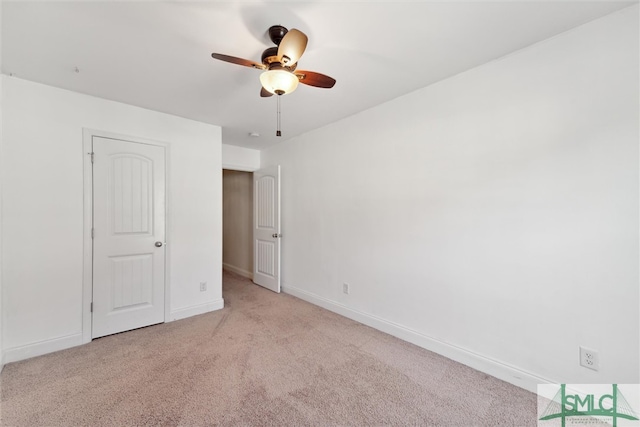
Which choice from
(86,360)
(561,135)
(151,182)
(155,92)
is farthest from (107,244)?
(561,135)

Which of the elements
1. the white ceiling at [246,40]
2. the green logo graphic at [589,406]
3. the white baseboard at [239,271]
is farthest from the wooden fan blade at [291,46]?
the white baseboard at [239,271]

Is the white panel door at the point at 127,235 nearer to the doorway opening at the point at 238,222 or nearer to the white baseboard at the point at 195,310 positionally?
the white baseboard at the point at 195,310

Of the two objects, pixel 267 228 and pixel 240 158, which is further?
pixel 240 158

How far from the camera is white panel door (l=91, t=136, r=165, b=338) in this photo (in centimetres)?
273

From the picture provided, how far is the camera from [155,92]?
2.60 m

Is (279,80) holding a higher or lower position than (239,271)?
higher

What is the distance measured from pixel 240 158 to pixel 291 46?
326 cm

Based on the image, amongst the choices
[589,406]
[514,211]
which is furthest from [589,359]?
[514,211]

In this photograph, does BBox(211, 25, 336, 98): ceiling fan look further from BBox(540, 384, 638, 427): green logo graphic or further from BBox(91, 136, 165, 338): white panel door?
BBox(540, 384, 638, 427): green logo graphic

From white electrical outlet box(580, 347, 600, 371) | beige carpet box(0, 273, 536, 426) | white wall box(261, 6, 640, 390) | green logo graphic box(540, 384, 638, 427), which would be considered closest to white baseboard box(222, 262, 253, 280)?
beige carpet box(0, 273, 536, 426)

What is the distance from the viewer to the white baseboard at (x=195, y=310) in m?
3.20

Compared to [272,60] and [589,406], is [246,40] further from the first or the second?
[589,406]

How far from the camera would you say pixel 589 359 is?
1.70 m

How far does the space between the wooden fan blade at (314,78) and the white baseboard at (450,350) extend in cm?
241
